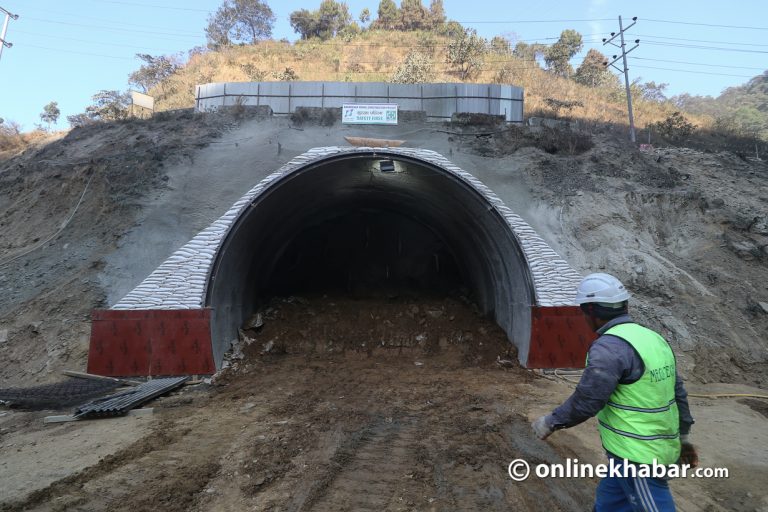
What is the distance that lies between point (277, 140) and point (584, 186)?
8.49 m

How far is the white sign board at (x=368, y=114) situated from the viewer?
538 inches

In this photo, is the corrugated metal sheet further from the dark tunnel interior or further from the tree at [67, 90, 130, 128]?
the tree at [67, 90, 130, 128]

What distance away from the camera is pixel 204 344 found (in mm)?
8109

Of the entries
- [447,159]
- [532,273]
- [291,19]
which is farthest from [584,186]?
[291,19]

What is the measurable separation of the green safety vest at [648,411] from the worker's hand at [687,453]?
20cm

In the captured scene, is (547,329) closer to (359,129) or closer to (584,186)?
(584,186)

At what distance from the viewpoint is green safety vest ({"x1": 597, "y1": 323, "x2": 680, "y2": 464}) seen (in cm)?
220

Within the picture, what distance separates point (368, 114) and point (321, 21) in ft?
124

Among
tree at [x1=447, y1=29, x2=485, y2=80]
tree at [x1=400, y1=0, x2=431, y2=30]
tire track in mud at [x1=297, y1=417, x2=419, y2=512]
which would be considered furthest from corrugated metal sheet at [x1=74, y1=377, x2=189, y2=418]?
tree at [x1=400, y1=0, x2=431, y2=30]

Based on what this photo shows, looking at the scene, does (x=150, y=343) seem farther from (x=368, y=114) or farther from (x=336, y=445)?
(x=368, y=114)

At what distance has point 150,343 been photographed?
8.09 m

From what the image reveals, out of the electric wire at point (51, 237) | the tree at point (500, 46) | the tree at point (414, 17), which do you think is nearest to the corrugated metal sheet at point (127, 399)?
the electric wire at point (51, 237)

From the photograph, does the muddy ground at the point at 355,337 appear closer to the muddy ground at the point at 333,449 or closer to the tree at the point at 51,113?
A: the muddy ground at the point at 333,449

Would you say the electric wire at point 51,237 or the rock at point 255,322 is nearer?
the rock at point 255,322
